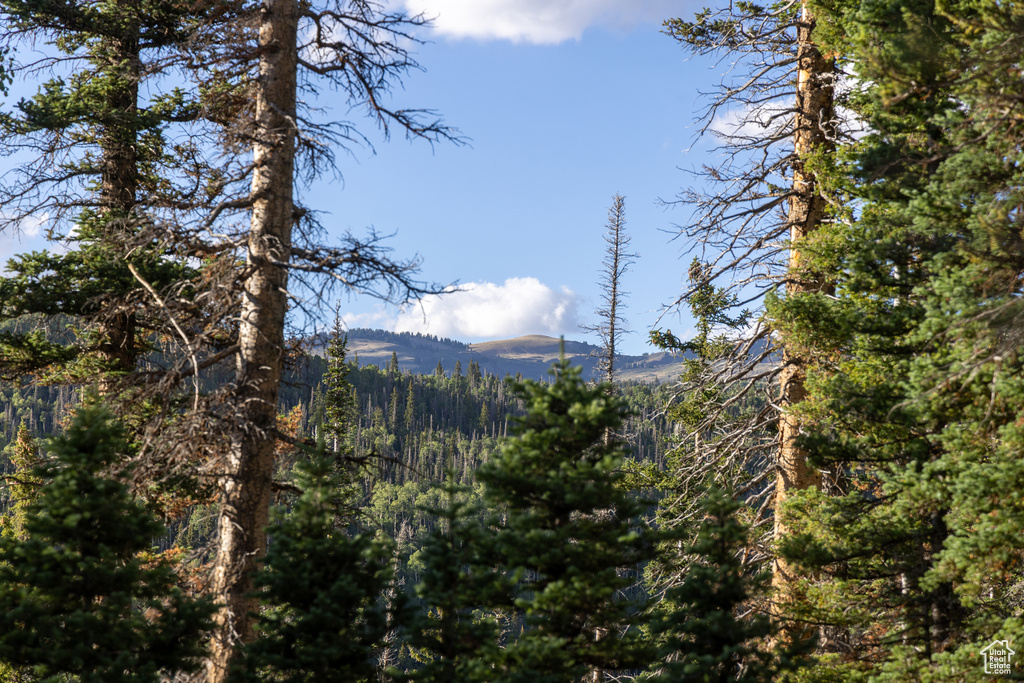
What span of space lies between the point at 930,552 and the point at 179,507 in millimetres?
11234

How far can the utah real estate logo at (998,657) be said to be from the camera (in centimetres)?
668

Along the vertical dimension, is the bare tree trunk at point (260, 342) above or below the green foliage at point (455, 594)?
above

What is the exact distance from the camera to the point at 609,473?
7.50 meters

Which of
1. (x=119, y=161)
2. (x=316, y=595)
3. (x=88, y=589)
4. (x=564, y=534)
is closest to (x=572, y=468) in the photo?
(x=564, y=534)

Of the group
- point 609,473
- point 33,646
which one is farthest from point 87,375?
point 609,473

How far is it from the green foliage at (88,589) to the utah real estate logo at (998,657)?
25.4ft

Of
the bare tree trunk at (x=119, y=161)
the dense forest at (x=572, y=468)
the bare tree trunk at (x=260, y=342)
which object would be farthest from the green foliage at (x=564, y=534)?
the bare tree trunk at (x=119, y=161)

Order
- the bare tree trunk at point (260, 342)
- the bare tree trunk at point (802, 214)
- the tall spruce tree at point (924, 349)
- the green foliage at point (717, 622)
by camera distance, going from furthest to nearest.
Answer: the bare tree trunk at point (802, 214) → the bare tree trunk at point (260, 342) → the tall spruce tree at point (924, 349) → the green foliage at point (717, 622)

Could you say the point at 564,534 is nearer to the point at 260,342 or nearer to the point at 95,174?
the point at 260,342

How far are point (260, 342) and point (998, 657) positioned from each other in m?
8.32

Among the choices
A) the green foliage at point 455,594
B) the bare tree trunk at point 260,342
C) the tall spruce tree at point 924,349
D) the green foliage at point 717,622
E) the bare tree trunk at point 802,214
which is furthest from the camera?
the bare tree trunk at point 802,214

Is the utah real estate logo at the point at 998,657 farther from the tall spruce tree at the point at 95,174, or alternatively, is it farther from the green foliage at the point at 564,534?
the tall spruce tree at the point at 95,174

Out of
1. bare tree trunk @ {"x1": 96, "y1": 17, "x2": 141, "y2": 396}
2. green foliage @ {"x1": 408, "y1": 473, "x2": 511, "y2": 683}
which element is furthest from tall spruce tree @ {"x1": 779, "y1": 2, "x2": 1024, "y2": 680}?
bare tree trunk @ {"x1": 96, "y1": 17, "x2": 141, "y2": 396}

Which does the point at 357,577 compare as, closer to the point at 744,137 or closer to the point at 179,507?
the point at 179,507
